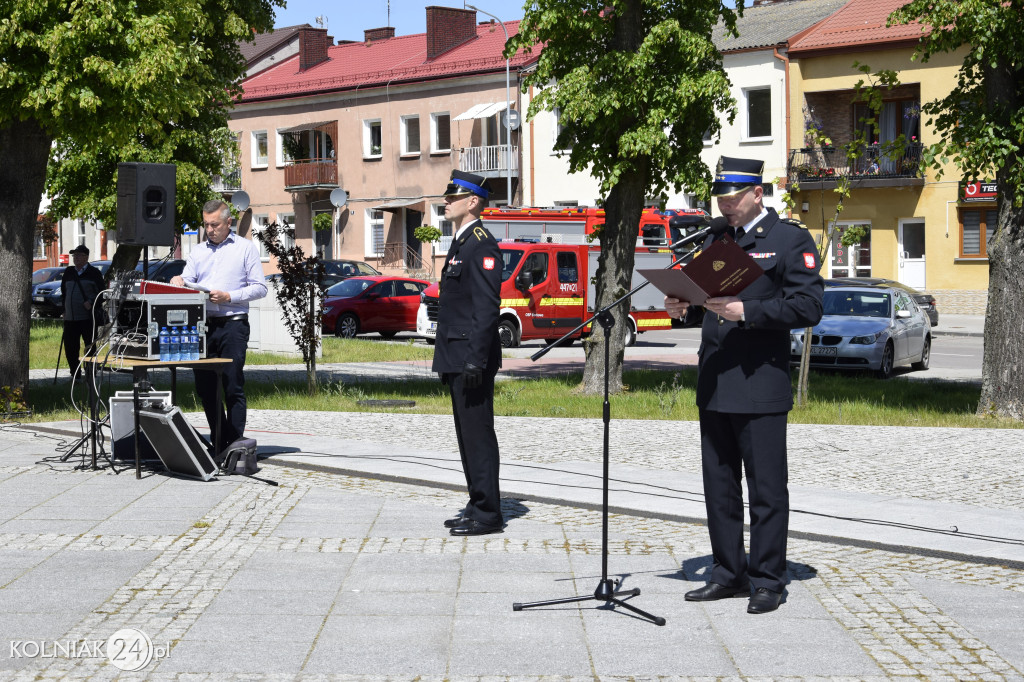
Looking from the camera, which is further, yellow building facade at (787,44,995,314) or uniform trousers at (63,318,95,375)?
yellow building facade at (787,44,995,314)

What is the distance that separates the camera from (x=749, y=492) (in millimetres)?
6133

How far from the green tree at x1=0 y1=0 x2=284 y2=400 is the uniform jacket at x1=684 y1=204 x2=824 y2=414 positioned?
8.76m

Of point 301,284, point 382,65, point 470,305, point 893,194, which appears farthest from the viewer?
point 382,65

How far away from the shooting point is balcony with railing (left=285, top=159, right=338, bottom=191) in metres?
52.8

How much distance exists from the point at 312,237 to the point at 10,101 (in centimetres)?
4204

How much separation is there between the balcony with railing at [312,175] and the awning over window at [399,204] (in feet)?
9.54

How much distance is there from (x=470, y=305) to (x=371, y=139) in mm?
45691

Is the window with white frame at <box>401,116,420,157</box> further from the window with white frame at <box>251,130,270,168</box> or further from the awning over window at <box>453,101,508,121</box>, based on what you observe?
the window with white frame at <box>251,130,270,168</box>

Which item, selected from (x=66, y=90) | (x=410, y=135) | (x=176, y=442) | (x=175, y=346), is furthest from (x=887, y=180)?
(x=176, y=442)

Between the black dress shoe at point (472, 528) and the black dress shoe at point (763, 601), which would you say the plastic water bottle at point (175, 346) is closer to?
the black dress shoe at point (472, 528)

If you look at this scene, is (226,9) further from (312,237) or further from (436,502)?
(312,237)

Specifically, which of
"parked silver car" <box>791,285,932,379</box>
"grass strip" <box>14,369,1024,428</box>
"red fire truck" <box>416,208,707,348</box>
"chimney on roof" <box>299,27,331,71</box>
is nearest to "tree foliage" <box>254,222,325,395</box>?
"grass strip" <box>14,369,1024,428</box>

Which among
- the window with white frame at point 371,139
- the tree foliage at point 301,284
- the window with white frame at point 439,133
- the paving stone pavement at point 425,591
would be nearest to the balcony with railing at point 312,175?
the window with white frame at point 371,139

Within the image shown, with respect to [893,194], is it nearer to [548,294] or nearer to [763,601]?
[548,294]
